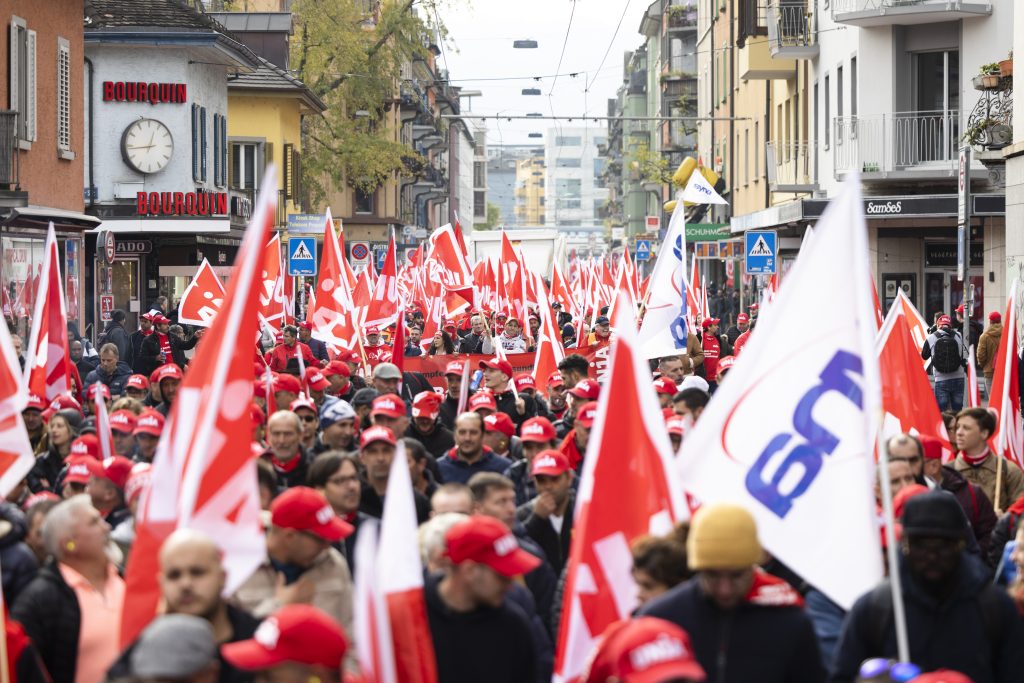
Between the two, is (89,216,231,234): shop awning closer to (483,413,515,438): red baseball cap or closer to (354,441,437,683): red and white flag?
(483,413,515,438): red baseball cap

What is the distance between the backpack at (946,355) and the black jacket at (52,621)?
1668 cm

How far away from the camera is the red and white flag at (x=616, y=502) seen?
20.4 feet

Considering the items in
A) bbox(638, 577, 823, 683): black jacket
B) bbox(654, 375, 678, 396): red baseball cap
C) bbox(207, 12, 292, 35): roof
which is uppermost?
bbox(207, 12, 292, 35): roof

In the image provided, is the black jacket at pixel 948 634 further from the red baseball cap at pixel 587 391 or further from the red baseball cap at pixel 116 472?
the red baseball cap at pixel 587 391

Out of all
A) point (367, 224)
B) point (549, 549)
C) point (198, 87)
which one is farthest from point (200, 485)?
point (367, 224)

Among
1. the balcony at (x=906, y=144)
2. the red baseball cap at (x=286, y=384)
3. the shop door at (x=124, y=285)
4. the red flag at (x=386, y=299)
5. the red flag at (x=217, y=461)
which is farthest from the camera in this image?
the shop door at (x=124, y=285)

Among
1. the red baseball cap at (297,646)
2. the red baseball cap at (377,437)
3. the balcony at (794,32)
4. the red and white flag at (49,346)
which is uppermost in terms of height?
the balcony at (794,32)

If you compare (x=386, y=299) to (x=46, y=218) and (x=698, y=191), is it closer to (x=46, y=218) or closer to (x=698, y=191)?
(x=46, y=218)

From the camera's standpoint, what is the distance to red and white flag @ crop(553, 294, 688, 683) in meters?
6.22

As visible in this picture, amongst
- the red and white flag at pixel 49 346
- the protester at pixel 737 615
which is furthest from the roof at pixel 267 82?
the protester at pixel 737 615

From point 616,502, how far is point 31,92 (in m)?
22.9

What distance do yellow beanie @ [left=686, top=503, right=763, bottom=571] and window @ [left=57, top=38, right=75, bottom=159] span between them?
25597 mm

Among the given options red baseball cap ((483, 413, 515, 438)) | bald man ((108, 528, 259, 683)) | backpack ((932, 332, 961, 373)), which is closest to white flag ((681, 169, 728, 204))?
backpack ((932, 332, 961, 373))

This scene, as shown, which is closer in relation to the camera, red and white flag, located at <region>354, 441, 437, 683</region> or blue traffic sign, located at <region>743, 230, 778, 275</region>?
red and white flag, located at <region>354, 441, 437, 683</region>
